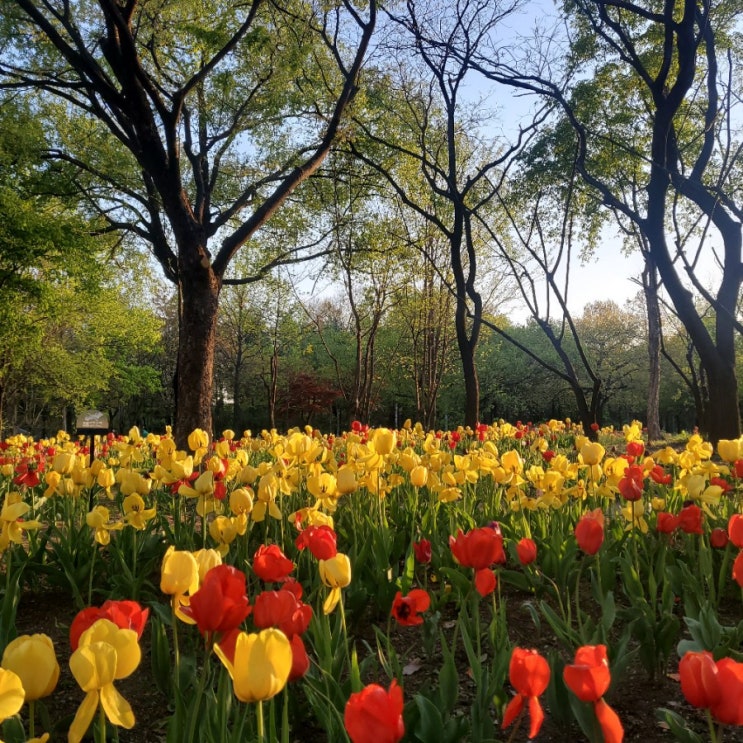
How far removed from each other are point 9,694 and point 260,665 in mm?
322

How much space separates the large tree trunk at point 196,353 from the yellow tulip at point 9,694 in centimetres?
730

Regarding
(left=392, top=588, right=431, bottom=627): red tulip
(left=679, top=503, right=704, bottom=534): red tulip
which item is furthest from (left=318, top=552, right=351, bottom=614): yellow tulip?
(left=679, top=503, right=704, bottom=534): red tulip

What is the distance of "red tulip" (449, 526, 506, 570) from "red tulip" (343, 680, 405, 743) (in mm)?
860

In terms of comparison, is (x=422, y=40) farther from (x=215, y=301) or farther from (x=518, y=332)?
(x=518, y=332)

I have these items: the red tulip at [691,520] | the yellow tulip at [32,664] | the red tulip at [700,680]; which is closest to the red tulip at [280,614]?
the yellow tulip at [32,664]

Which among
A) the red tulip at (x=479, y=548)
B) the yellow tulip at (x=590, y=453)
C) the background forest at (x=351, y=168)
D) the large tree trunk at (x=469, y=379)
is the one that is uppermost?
the background forest at (x=351, y=168)

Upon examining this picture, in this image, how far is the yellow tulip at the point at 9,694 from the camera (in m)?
0.77

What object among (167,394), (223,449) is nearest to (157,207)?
(223,449)

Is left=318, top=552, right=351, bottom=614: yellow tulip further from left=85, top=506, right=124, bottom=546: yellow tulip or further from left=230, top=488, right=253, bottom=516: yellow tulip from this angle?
left=85, top=506, right=124, bottom=546: yellow tulip

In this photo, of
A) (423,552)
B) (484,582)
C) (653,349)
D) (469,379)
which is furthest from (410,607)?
(653,349)

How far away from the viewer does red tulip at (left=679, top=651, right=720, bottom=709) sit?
89 centimetres

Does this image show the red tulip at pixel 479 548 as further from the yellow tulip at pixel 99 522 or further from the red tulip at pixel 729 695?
the yellow tulip at pixel 99 522

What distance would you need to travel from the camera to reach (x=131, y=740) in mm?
1917

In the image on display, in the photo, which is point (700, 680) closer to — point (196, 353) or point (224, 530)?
point (224, 530)
